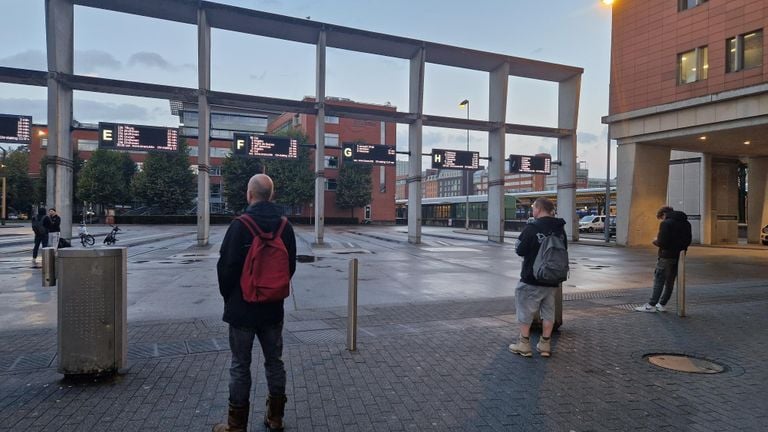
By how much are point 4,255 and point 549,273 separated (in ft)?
64.5

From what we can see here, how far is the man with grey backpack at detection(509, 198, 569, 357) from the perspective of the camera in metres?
5.08

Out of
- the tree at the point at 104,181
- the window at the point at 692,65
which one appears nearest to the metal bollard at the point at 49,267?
the window at the point at 692,65

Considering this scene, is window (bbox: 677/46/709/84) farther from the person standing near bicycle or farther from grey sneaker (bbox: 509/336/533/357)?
the person standing near bicycle

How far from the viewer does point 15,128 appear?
18.8 m

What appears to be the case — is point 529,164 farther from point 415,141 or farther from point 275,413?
point 275,413

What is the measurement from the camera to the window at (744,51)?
20.3 metres

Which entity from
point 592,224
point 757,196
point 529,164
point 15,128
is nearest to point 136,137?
point 15,128

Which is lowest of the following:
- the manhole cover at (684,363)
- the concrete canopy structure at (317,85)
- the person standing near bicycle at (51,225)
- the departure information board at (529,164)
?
the manhole cover at (684,363)

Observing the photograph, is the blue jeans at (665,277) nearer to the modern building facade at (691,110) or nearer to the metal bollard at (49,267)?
the metal bollard at (49,267)

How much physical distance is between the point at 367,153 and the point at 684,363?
877 inches

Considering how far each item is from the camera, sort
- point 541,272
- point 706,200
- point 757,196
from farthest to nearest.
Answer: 1. point 757,196
2. point 706,200
3. point 541,272

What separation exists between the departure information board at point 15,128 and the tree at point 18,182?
49.6 meters

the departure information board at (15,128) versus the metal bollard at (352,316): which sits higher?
the departure information board at (15,128)

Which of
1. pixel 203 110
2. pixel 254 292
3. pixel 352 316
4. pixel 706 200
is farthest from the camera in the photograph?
pixel 706 200
